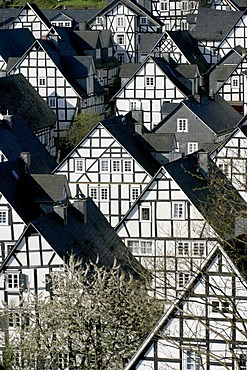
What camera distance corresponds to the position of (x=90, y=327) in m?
26.6

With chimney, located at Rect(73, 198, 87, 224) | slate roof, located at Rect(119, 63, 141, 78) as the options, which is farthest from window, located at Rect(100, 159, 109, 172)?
slate roof, located at Rect(119, 63, 141, 78)

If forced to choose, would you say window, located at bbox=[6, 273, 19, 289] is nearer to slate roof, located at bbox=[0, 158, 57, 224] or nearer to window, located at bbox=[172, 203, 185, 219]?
slate roof, located at bbox=[0, 158, 57, 224]

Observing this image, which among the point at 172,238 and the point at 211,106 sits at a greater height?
the point at 211,106

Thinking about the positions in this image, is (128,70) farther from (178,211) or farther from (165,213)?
(178,211)

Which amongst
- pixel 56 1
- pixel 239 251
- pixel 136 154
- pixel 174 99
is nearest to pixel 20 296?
pixel 239 251

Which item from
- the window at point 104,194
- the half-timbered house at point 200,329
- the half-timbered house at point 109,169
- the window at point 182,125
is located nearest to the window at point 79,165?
the half-timbered house at point 109,169

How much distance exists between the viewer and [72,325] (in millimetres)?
26703

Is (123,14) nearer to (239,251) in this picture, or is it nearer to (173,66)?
(173,66)

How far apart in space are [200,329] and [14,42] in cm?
4633

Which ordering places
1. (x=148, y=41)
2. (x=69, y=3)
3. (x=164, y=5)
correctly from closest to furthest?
(x=148, y=41), (x=164, y=5), (x=69, y=3)

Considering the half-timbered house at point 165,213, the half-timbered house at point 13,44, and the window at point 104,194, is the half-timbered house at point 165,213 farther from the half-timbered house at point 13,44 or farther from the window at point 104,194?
the half-timbered house at point 13,44

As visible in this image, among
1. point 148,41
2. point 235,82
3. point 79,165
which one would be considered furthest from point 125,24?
point 79,165

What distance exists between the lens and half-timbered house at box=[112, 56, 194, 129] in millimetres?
59094

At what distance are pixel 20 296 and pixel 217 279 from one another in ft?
26.1
